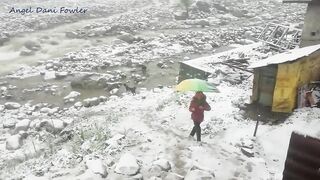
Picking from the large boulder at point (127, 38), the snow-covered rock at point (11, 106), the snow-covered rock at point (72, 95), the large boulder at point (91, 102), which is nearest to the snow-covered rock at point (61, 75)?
the snow-covered rock at point (72, 95)

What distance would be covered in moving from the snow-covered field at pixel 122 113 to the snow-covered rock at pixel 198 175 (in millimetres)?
18

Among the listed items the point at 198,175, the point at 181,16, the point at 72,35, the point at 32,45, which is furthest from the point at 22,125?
the point at 181,16

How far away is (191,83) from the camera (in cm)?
669

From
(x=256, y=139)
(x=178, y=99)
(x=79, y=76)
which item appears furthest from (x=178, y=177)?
(x=79, y=76)

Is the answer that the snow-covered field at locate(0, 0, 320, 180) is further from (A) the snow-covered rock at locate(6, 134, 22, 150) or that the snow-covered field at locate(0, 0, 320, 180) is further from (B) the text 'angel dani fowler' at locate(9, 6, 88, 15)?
(B) the text 'angel dani fowler' at locate(9, 6, 88, 15)

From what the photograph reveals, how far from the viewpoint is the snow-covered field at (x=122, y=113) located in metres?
6.38

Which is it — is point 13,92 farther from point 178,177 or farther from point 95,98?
point 178,177

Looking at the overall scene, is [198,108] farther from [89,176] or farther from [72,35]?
[72,35]

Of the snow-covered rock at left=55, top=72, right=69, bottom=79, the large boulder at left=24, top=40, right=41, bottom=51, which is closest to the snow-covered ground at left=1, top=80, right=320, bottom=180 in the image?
the snow-covered rock at left=55, top=72, right=69, bottom=79

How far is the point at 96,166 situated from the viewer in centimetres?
605

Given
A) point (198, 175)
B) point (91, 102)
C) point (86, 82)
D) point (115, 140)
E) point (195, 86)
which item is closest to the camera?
point (198, 175)

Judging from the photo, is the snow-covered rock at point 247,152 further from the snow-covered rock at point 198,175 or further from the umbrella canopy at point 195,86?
the umbrella canopy at point 195,86

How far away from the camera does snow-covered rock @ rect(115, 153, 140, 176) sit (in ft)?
19.7

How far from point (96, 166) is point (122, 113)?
3.17 meters
